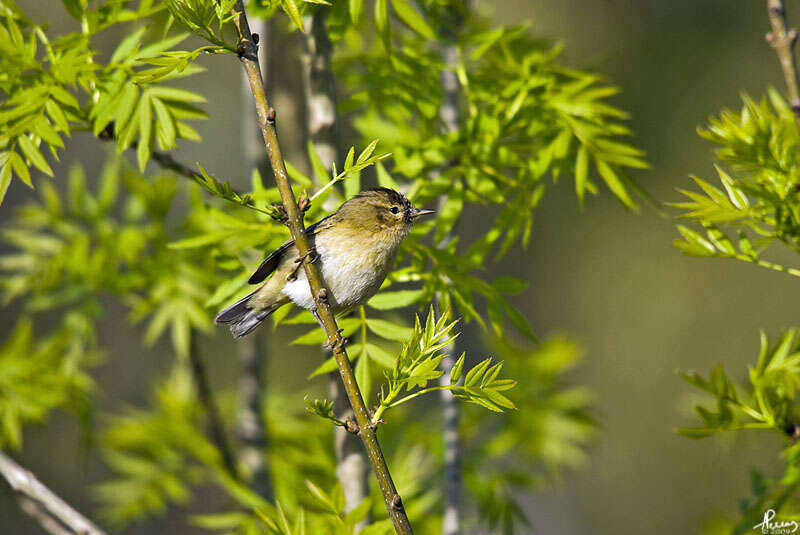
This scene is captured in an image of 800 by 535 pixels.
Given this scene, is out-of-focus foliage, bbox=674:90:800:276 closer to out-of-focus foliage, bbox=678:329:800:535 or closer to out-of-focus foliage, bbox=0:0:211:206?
out-of-focus foliage, bbox=678:329:800:535

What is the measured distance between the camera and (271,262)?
6.94ft

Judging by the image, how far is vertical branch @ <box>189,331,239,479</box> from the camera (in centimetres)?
302

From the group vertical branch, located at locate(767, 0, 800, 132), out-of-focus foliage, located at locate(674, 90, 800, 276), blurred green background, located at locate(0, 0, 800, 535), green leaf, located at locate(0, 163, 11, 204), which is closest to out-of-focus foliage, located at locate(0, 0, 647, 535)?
green leaf, located at locate(0, 163, 11, 204)

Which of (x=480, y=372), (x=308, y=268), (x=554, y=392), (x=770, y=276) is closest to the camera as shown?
(x=480, y=372)

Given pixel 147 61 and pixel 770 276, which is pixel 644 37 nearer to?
pixel 770 276

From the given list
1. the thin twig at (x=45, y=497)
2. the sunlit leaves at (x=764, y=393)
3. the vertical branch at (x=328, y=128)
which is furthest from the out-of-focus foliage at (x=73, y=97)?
the sunlit leaves at (x=764, y=393)

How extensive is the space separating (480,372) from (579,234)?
8717mm

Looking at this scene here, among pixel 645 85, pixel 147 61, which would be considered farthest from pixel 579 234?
pixel 147 61

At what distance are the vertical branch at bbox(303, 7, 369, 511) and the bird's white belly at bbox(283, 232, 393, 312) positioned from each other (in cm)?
34

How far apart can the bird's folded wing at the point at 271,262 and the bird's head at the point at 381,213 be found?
0.08 m

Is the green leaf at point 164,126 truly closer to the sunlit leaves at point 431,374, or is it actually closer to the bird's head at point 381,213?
the bird's head at point 381,213

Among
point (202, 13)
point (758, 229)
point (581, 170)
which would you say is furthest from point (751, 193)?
point (202, 13)

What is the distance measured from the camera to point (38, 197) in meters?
8.78

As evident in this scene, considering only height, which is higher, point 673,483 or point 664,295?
point 664,295
